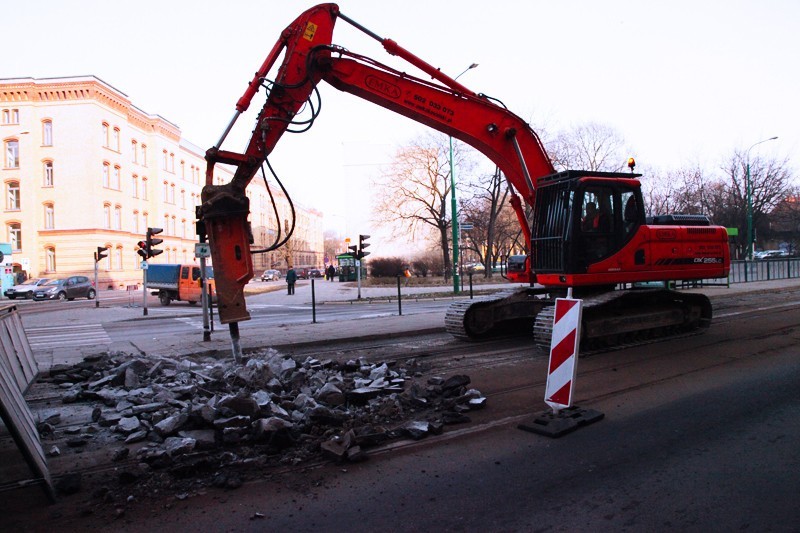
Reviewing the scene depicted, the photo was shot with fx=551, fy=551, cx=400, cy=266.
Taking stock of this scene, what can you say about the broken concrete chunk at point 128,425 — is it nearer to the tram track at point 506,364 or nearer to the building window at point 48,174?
the tram track at point 506,364

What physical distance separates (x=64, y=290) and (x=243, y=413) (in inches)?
1457

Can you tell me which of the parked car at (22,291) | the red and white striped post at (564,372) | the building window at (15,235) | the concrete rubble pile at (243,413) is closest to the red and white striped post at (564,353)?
the red and white striped post at (564,372)

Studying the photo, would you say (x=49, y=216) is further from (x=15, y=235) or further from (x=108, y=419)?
(x=108, y=419)

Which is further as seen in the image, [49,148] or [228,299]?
[49,148]

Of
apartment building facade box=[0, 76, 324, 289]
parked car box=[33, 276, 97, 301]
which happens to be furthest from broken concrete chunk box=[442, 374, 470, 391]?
apartment building facade box=[0, 76, 324, 289]

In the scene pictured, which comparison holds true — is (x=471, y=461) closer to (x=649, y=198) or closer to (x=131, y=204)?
(x=649, y=198)

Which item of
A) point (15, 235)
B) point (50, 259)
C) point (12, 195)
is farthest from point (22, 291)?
point (12, 195)

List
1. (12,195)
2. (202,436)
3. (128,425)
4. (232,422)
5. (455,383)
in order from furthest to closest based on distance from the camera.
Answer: (12,195), (455,383), (128,425), (232,422), (202,436)

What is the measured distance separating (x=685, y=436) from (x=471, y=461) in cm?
216

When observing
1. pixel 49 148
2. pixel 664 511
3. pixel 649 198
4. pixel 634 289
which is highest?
pixel 49 148

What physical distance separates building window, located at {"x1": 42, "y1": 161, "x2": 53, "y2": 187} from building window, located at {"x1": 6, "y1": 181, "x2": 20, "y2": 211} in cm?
228

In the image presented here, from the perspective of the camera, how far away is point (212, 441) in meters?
5.14

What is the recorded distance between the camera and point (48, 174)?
46.6 meters

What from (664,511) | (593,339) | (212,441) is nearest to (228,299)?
(212,441)
